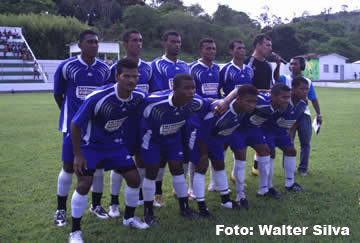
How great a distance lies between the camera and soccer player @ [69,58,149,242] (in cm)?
375

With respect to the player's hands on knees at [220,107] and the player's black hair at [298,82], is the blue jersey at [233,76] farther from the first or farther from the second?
the player's hands on knees at [220,107]

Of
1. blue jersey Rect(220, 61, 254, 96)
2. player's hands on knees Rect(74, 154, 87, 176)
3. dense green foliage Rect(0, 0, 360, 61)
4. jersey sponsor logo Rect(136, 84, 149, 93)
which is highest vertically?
dense green foliage Rect(0, 0, 360, 61)

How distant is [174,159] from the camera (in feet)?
14.6

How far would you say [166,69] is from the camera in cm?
522

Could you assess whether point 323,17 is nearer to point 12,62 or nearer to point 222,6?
point 222,6

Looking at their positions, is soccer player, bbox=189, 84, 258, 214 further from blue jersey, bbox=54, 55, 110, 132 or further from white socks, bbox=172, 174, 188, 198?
blue jersey, bbox=54, 55, 110, 132

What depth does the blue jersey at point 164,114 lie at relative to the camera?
4207 millimetres

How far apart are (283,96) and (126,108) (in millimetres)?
2265

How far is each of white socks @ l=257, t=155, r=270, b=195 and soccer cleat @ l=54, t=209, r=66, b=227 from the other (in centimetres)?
289

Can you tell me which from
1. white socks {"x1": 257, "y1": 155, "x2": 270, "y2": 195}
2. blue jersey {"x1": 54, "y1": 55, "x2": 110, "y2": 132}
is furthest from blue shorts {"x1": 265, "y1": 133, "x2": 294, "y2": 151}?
blue jersey {"x1": 54, "y1": 55, "x2": 110, "y2": 132}

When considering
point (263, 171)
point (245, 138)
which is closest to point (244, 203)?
point (263, 171)

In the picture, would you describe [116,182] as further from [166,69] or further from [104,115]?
[166,69]

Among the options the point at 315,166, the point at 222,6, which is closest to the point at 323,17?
the point at 222,6

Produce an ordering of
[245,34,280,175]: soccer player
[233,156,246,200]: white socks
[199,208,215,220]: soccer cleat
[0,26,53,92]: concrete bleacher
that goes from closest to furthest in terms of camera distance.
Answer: [199,208,215,220]: soccer cleat → [233,156,246,200]: white socks → [245,34,280,175]: soccer player → [0,26,53,92]: concrete bleacher
